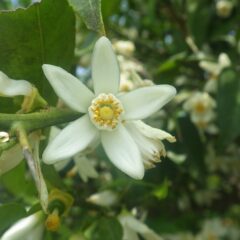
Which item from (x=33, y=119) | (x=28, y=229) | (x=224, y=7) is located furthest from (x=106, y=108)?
(x=224, y=7)

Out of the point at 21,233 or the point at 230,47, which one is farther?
the point at 230,47

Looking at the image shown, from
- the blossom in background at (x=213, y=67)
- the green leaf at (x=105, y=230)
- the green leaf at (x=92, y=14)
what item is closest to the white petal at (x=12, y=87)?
the green leaf at (x=92, y=14)

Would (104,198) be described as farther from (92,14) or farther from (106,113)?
(92,14)

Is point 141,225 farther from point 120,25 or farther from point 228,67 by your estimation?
point 120,25

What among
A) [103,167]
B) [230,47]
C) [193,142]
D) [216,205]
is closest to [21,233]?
[193,142]

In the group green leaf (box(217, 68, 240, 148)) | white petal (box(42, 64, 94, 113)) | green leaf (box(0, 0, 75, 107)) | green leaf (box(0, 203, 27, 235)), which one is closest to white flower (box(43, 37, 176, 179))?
white petal (box(42, 64, 94, 113))

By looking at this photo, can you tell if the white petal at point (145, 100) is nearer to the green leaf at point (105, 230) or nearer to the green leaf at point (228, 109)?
the green leaf at point (105, 230)
